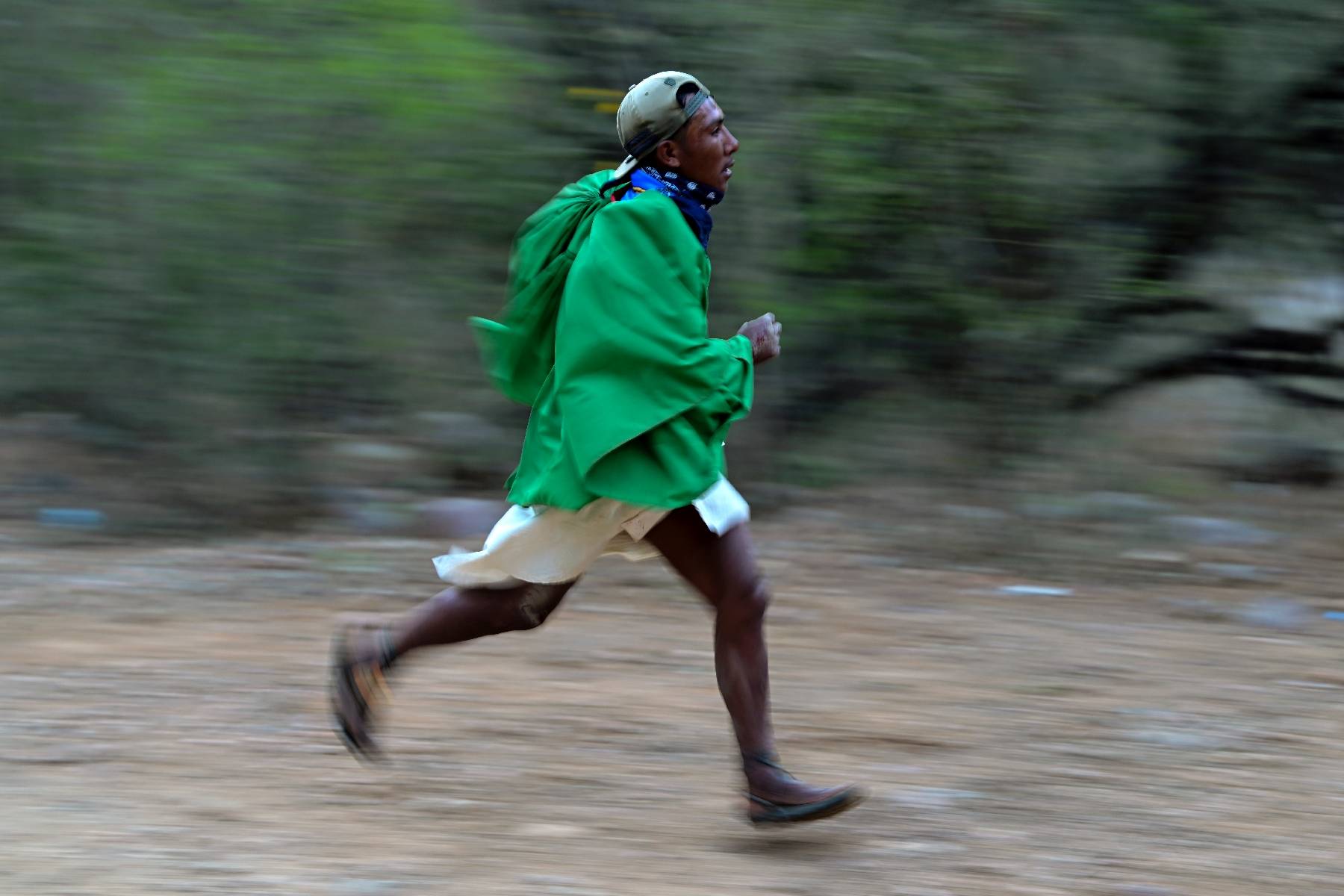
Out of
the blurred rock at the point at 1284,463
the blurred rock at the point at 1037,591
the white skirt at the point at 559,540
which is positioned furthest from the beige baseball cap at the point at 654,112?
the blurred rock at the point at 1284,463

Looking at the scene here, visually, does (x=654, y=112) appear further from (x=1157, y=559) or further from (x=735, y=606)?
(x=1157, y=559)

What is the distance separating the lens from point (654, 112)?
3527mm

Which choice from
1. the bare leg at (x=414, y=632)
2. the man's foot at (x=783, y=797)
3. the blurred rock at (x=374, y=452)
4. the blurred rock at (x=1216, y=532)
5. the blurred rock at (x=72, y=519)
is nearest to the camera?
the man's foot at (x=783, y=797)

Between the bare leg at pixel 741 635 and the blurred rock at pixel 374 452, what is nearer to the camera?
the bare leg at pixel 741 635

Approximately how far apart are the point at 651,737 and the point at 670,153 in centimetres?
176

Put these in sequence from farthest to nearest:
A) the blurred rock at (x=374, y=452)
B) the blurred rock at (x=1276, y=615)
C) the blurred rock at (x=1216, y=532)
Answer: the blurred rock at (x=374, y=452), the blurred rock at (x=1216, y=532), the blurred rock at (x=1276, y=615)

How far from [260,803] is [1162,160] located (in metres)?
4.61

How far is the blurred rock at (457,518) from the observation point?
659 cm

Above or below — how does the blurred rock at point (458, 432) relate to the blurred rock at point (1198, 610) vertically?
above

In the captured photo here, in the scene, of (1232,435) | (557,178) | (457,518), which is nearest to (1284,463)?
(1232,435)

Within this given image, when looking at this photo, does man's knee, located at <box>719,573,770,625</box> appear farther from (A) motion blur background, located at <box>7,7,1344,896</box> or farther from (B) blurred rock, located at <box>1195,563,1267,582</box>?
(B) blurred rock, located at <box>1195,563,1267,582</box>

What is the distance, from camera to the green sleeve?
3.39m

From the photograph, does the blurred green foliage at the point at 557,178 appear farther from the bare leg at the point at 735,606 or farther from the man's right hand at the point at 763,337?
the bare leg at the point at 735,606

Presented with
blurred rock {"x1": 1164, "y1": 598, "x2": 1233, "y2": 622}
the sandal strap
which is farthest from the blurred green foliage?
the sandal strap
